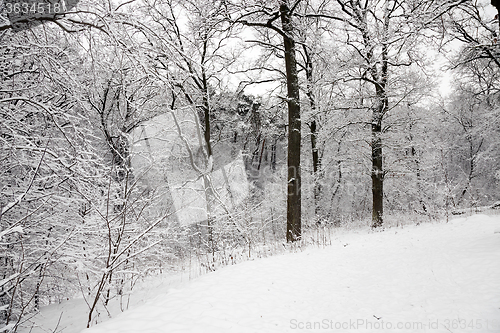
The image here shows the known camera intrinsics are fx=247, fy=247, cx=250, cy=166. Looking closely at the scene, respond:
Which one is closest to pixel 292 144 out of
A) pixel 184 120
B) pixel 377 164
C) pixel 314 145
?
pixel 184 120

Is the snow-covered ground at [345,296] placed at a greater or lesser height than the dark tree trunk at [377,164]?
lesser

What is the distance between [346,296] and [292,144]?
4.35m

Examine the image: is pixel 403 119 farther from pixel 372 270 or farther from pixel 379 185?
pixel 372 270

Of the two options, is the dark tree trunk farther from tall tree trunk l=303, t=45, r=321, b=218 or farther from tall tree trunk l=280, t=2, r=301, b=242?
tall tree trunk l=280, t=2, r=301, b=242

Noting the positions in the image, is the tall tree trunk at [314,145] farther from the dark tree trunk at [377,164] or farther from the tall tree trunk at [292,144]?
the tall tree trunk at [292,144]

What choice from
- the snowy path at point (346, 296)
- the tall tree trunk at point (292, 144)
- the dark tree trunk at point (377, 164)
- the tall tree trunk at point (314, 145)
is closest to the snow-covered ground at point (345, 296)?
the snowy path at point (346, 296)

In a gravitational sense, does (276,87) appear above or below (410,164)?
above

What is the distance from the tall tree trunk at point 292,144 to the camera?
7.00m

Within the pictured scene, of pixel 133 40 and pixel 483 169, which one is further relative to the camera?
pixel 483 169

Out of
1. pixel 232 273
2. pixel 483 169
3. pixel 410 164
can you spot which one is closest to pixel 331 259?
pixel 232 273

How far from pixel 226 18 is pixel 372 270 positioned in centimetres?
676

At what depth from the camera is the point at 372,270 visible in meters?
4.55

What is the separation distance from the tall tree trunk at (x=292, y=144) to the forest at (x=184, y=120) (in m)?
0.04

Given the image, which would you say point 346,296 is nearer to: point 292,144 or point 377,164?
point 292,144
